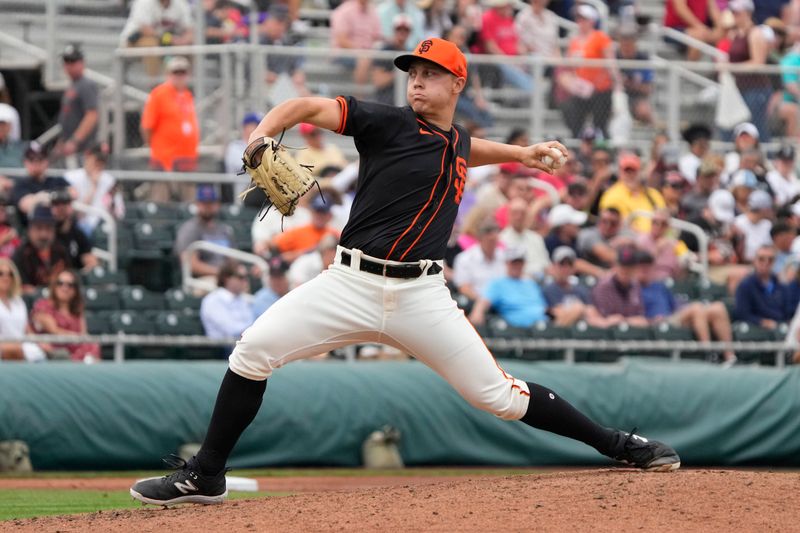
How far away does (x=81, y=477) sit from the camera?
9.84m

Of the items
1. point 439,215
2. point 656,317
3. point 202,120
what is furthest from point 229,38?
point 439,215

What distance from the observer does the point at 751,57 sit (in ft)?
57.5

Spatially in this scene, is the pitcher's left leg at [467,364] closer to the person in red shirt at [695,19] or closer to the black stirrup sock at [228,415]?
the black stirrup sock at [228,415]

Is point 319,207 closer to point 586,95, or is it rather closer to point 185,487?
point 586,95

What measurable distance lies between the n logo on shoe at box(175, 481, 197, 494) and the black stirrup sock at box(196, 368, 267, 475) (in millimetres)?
76

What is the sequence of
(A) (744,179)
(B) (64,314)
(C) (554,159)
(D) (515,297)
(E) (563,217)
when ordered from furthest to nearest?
(A) (744,179)
(E) (563,217)
(D) (515,297)
(B) (64,314)
(C) (554,159)

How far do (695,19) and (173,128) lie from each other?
7.92 m

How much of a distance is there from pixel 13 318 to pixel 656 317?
5.82 meters

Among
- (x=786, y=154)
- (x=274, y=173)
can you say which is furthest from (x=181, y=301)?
(x=786, y=154)

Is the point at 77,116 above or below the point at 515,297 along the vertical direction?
above

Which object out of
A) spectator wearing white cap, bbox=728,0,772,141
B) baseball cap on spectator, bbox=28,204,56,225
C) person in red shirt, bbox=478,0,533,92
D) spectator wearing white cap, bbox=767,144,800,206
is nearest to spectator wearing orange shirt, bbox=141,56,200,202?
baseball cap on spectator, bbox=28,204,56,225

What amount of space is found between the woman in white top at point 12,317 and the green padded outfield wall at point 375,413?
0.92m

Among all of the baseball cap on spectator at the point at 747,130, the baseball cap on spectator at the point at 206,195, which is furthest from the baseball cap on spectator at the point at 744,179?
the baseball cap on spectator at the point at 206,195

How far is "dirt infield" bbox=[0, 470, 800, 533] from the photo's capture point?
5.56 m
